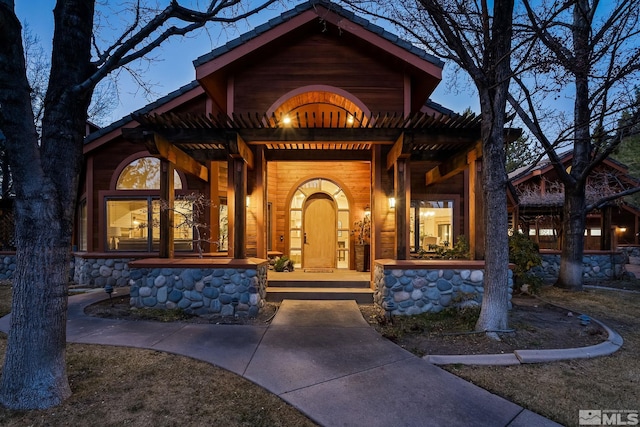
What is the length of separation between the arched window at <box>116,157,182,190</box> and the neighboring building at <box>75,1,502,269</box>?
1.2 inches

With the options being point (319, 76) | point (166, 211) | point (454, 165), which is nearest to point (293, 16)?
point (319, 76)

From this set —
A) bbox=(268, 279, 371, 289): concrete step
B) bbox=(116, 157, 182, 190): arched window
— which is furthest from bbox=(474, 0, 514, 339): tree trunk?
bbox=(116, 157, 182, 190): arched window

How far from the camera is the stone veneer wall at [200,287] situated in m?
5.47

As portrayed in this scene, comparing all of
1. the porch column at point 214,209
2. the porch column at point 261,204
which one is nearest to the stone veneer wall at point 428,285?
the porch column at point 261,204

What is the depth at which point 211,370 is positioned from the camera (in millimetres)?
3279

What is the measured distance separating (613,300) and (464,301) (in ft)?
13.5

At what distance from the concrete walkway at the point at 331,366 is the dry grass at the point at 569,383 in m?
0.22

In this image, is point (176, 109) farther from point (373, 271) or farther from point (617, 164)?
point (617, 164)

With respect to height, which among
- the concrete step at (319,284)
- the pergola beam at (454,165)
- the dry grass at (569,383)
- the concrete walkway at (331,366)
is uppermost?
the pergola beam at (454,165)

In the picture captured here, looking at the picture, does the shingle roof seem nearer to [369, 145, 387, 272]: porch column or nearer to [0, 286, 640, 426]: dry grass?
[369, 145, 387, 272]: porch column

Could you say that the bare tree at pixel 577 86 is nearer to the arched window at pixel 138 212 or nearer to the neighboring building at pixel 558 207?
the neighboring building at pixel 558 207

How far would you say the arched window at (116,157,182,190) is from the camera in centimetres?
932

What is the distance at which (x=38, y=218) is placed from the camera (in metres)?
2.66

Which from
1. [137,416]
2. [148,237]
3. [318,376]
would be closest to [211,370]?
[137,416]
